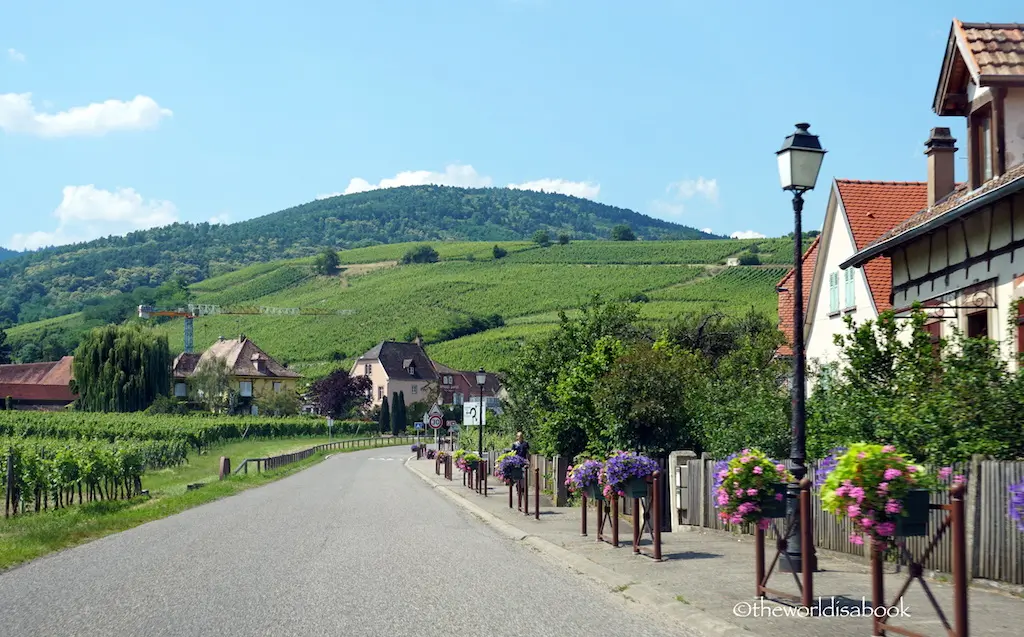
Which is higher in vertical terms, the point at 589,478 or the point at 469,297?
the point at 469,297

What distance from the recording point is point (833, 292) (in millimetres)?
26531

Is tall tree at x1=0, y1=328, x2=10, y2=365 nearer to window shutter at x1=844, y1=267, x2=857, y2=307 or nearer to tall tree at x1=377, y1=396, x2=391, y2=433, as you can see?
tall tree at x1=377, y1=396, x2=391, y2=433

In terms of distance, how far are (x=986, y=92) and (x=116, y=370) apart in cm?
8097

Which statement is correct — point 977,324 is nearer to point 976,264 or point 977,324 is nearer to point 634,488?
point 976,264

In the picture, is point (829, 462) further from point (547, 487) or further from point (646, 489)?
point (547, 487)

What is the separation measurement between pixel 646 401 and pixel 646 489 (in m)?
7.46

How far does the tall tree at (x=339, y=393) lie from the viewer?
383 feet

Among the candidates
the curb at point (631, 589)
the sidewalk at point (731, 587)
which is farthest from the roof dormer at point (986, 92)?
the curb at point (631, 589)

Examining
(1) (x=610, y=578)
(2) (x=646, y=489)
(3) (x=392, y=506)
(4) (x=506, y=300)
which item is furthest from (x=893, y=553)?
(4) (x=506, y=300)

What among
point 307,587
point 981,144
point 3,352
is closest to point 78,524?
point 307,587

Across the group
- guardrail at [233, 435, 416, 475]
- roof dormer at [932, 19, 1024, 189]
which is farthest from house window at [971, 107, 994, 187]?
guardrail at [233, 435, 416, 475]

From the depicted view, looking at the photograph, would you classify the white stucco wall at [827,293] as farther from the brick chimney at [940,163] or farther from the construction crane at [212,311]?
the construction crane at [212,311]

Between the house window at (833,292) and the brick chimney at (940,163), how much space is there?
5983 mm

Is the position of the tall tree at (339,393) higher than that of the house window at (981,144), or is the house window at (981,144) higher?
the house window at (981,144)
